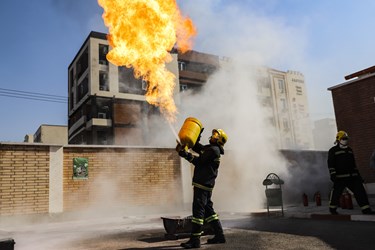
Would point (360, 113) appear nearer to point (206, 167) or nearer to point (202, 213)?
point (206, 167)

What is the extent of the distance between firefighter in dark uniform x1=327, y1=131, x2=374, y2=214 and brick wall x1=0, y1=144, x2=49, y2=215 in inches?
340

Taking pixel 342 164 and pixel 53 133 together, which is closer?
pixel 342 164

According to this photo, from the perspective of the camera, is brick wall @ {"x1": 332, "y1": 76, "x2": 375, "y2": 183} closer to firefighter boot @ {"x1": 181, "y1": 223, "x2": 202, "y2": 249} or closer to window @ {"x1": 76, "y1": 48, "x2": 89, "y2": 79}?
firefighter boot @ {"x1": 181, "y1": 223, "x2": 202, "y2": 249}

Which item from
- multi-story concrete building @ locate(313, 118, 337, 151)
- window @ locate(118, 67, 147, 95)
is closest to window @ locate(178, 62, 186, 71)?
window @ locate(118, 67, 147, 95)

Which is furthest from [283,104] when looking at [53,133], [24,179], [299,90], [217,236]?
[217,236]

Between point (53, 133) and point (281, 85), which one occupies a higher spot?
point (281, 85)

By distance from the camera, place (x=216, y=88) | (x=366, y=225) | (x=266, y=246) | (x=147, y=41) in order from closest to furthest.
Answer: (x=266, y=246) < (x=366, y=225) < (x=147, y=41) < (x=216, y=88)

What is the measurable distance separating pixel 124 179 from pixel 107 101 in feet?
68.0

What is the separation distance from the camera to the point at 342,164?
7824 mm

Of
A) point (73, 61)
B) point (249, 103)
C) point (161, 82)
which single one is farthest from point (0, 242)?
point (73, 61)

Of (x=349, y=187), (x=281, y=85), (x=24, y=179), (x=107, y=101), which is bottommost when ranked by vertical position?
(x=349, y=187)

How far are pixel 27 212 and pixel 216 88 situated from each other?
487 inches

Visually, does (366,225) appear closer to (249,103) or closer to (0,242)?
(0,242)

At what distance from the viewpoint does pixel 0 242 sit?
3785 mm
